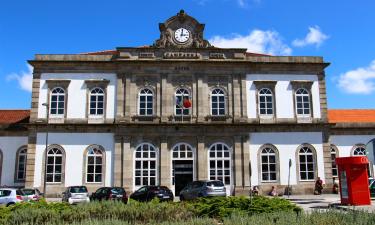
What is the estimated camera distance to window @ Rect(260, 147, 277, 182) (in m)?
30.7

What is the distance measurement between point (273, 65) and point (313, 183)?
9.88 meters

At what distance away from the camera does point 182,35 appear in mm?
32062

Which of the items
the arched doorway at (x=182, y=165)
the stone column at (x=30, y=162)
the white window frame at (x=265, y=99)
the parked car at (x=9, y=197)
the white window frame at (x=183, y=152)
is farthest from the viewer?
the white window frame at (x=265, y=99)

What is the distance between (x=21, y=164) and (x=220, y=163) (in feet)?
53.1

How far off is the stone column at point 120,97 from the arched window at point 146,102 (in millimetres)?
1399

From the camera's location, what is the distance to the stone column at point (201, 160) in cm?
2991

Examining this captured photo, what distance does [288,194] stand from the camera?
29.3 m

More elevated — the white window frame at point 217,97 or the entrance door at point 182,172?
the white window frame at point 217,97

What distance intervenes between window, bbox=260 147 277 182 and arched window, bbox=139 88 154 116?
9.35 m

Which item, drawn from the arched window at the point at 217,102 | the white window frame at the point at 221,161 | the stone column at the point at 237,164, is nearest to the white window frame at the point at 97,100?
the arched window at the point at 217,102

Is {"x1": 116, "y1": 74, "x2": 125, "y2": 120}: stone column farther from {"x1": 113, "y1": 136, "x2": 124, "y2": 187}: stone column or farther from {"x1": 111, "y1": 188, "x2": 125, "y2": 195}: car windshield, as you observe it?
{"x1": 111, "y1": 188, "x2": 125, "y2": 195}: car windshield

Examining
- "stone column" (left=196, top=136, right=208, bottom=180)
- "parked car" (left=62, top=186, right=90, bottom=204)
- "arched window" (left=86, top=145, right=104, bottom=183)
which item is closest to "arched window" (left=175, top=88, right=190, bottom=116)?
"stone column" (left=196, top=136, right=208, bottom=180)

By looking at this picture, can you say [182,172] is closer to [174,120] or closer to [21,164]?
[174,120]

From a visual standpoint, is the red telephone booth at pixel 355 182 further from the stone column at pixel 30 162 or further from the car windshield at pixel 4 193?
the stone column at pixel 30 162
